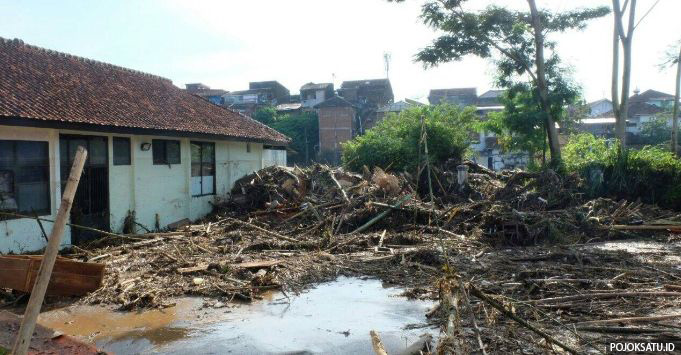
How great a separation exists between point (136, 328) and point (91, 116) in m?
7.42

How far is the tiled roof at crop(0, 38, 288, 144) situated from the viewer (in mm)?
11219

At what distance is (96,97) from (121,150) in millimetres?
1747

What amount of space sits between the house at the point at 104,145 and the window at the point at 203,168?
3cm

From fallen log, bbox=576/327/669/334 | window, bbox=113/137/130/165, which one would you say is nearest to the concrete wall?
window, bbox=113/137/130/165

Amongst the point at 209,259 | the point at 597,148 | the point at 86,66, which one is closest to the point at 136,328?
the point at 209,259

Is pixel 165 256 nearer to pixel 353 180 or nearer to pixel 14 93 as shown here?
pixel 14 93

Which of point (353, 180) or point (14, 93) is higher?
point (14, 93)

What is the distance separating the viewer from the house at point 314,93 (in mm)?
54719

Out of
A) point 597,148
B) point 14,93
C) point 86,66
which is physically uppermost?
point 86,66

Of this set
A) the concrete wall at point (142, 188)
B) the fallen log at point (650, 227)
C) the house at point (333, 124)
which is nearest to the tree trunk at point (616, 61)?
the fallen log at point (650, 227)

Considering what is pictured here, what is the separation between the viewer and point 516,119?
21031mm

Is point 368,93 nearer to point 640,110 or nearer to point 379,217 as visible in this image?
point 640,110

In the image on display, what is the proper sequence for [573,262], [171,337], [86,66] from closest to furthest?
1. [171,337]
2. [573,262]
3. [86,66]

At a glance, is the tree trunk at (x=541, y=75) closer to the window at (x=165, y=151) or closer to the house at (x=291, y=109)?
the window at (x=165, y=151)
